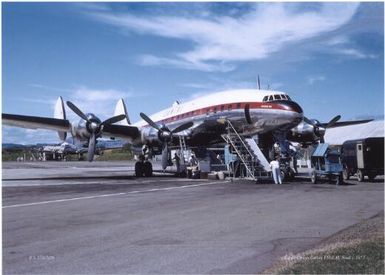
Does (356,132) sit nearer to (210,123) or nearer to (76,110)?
(210,123)

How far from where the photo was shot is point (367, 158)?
76.0ft

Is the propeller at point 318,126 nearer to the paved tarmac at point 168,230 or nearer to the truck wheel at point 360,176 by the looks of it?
the truck wheel at point 360,176

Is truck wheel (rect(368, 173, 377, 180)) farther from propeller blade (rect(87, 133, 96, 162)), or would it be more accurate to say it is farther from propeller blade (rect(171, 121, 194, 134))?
propeller blade (rect(87, 133, 96, 162))

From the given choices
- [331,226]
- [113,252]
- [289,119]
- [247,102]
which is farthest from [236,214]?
[247,102]

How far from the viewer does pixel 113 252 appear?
702 centimetres

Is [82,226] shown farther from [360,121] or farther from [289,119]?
[360,121]

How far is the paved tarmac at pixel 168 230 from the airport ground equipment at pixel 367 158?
8.45 m

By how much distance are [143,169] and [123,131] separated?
307cm

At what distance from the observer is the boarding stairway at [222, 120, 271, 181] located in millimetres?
22875

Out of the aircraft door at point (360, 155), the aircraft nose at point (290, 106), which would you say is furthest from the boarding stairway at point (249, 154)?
the aircraft door at point (360, 155)

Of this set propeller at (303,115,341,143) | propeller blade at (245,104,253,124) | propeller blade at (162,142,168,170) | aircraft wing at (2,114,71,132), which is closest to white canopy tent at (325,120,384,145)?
propeller at (303,115,341,143)

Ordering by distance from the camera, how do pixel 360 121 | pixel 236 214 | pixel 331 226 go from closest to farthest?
pixel 331 226 < pixel 236 214 < pixel 360 121

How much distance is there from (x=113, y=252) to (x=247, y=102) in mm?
16811

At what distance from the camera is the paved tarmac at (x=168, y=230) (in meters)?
6.39
